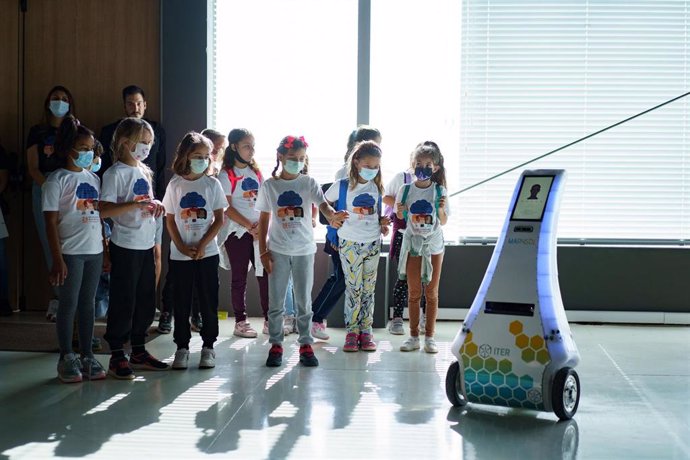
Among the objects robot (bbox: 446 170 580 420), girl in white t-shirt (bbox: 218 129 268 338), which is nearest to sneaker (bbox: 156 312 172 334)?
girl in white t-shirt (bbox: 218 129 268 338)

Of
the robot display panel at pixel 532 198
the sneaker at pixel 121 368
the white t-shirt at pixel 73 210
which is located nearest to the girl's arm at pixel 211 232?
the white t-shirt at pixel 73 210

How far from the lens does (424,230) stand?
484cm

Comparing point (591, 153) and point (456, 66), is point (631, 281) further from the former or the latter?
point (456, 66)

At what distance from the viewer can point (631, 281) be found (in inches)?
235

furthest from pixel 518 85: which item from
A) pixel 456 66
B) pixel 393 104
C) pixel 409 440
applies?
pixel 409 440

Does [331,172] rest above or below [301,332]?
above

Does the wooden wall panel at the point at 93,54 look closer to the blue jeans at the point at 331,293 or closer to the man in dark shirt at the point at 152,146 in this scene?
the man in dark shirt at the point at 152,146

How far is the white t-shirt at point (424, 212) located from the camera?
15.9ft

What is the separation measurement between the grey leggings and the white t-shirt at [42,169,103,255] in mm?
53

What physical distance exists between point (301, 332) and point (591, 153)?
98.7 inches

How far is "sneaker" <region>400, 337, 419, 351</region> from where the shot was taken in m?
4.90

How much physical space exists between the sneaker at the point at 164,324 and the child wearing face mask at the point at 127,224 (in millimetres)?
1164

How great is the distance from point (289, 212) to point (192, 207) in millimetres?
464

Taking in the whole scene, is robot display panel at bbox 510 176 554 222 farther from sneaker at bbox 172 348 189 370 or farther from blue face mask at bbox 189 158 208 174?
sneaker at bbox 172 348 189 370
